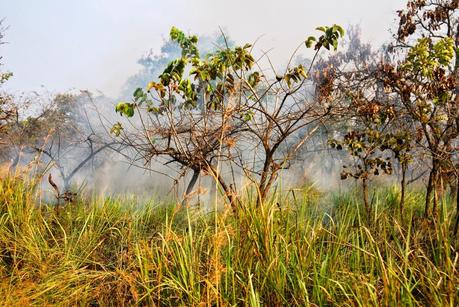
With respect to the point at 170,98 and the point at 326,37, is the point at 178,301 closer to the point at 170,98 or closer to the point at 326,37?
the point at 170,98

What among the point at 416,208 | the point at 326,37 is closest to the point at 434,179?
the point at 326,37

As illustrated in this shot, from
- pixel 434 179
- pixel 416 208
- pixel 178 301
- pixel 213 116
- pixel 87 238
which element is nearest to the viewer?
pixel 178 301

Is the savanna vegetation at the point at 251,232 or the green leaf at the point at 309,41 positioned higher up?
the green leaf at the point at 309,41

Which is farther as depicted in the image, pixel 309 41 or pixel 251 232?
pixel 309 41

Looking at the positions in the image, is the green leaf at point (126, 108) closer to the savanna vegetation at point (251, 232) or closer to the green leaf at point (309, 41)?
the savanna vegetation at point (251, 232)

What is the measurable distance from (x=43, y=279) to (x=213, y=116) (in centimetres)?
259

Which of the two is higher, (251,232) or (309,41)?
(309,41)

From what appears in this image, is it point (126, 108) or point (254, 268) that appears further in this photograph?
point (126, 108)

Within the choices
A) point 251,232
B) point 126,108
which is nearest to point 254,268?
point 251,232

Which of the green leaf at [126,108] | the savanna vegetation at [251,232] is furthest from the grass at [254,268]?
the green leaf at [126,108]

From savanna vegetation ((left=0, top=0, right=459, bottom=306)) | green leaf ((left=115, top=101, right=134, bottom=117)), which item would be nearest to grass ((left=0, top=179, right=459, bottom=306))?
savanna vegetation ((left=0, top=0, right=459, bottom=306))

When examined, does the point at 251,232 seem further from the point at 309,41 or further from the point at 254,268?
the point at 309,41

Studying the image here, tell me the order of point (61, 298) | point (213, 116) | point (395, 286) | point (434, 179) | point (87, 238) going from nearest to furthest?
point (395, 286) < point (61, 298) < point (87, 238) < point (434, 179) < point (213, 116)

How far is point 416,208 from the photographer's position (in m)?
6.80
